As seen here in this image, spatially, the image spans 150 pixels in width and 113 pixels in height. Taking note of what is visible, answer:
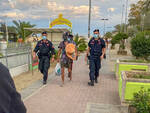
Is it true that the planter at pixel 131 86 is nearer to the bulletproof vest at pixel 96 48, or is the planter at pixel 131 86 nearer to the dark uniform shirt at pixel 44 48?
the bulletproof vest at pixel 96 48

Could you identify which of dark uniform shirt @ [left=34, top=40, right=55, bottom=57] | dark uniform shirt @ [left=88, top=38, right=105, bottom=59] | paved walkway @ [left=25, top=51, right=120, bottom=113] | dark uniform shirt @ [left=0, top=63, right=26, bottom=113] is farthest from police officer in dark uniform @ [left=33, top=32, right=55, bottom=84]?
dark uniform shirt @ [left=0, top=63, right=26, bottom=113]

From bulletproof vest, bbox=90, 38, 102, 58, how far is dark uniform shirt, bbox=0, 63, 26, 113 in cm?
423

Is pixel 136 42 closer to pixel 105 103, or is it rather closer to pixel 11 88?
pixel 105 103

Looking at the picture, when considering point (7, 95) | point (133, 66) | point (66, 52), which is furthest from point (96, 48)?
point (7, 95)

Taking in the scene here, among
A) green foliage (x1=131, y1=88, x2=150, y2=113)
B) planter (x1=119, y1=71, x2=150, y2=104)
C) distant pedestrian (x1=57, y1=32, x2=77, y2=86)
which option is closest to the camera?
green foliage (x1=131, y1=88, x2=150, y2=113)

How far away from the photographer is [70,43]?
5246 millimetres

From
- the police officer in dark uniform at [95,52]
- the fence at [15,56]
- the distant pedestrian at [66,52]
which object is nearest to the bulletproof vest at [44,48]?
the distant pedestrian at [66,52]

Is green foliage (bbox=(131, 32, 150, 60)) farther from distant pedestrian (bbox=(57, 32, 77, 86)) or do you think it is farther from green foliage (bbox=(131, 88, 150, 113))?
green foliage (bbox=(131, 88, 150, 113))

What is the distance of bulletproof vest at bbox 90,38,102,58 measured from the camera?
16.8 ft

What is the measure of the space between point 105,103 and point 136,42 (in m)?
7.55

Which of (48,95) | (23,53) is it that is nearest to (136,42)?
(23,53)

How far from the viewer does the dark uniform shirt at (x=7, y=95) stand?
91 centimetres

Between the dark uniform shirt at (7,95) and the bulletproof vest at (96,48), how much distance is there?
13.9ft

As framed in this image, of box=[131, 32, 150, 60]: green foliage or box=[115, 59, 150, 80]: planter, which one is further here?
box=[131, 32, 150, 60]: green foliage
